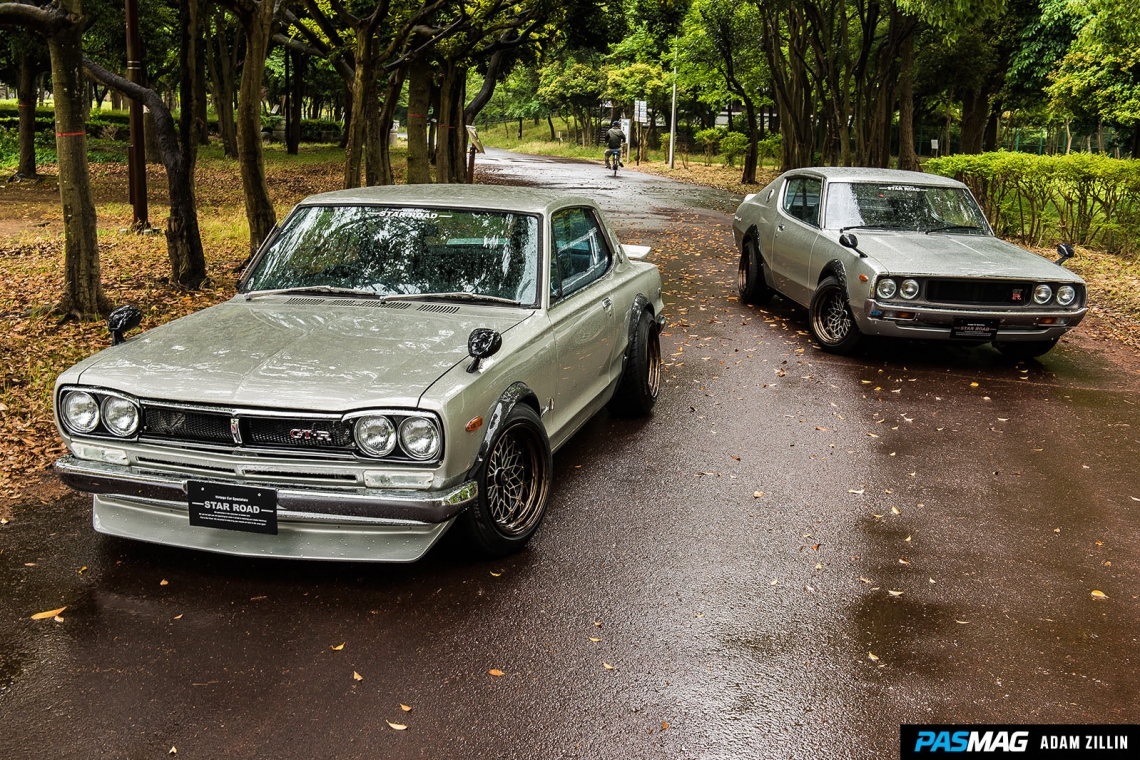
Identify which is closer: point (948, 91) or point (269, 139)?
point (948, 91)

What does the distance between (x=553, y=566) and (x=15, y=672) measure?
222 centimetres

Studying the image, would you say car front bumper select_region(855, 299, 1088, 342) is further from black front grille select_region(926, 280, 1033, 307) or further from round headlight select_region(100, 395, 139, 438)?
round headlight select_region(100, 395, 139, 438)

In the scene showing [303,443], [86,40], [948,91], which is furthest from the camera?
[948,91]

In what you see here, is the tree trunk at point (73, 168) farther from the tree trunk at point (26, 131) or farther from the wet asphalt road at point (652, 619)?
the tree trunk at point (26, 131)

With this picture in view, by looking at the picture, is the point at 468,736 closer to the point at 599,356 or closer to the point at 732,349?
the point at 599,356

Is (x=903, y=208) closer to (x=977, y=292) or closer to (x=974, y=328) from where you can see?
(x=977, y=292)

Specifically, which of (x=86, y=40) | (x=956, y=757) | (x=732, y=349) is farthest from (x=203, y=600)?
(x=86, y=40)

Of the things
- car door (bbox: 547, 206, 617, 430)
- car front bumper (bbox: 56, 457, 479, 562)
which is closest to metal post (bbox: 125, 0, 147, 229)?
car door (bbox: 547, 206, 617, 430)

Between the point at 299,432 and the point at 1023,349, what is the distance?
7397 millimetres

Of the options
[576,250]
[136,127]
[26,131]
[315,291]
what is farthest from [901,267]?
[26,131]

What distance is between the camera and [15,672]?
3.71 meters

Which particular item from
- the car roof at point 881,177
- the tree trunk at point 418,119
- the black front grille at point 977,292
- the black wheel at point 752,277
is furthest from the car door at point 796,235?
the tree trunk at point 418,119

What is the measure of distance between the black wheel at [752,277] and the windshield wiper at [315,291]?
6.61 m

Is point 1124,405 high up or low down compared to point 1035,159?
down
